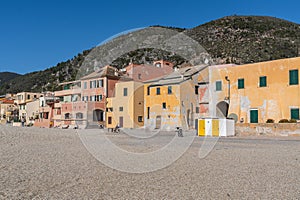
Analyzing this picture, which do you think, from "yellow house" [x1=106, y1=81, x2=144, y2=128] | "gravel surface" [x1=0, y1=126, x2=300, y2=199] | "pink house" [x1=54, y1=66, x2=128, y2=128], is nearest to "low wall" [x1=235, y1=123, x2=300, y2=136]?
→ "gravel surface" [x1=0, y1=126, x2=300, y2=199]

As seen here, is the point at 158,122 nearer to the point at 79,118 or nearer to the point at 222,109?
the point at 222,109

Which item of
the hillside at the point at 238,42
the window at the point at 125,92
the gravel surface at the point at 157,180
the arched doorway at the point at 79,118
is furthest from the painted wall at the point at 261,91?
the hillside at the point at 238,42

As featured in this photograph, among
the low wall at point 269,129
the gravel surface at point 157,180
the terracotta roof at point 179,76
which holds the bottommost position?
the gravel surface at point 157,180

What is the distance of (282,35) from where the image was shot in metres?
91.4

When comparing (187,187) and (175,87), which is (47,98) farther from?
(187,187)

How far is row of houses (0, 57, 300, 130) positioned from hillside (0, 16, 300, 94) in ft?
102

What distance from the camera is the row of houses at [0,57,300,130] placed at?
94.2 feet

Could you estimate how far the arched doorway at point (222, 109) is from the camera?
1326 inches

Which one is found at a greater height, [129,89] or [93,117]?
[129,89]

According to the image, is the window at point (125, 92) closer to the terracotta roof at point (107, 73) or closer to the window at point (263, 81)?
the terracotta roof at point (107, 73)

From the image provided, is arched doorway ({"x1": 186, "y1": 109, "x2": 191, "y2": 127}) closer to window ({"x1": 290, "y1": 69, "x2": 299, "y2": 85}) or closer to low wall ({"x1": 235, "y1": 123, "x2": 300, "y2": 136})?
low wall ({"x1": 235, "y1": 123, "x2": 300, "y2": 136})

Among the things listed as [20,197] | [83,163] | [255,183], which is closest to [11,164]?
[83,163]

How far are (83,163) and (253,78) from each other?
2232 cm

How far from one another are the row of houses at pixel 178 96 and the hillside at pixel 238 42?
31062 mm
